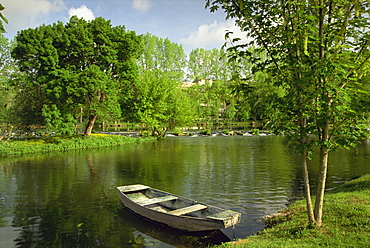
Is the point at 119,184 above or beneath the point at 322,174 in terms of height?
beneath

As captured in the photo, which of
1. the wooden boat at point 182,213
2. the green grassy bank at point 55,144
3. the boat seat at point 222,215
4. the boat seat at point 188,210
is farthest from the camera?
the green grassy bank at point 55,144

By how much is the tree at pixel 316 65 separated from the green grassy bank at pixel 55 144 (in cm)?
3161

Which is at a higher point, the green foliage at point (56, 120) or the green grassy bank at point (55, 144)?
the green foliage at point (56, 120)

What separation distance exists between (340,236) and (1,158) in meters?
31.5

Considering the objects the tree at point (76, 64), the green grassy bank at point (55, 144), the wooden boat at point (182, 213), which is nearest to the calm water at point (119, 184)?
the wooden boat at point (182, 213)

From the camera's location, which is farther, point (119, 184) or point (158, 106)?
point (158, 106)

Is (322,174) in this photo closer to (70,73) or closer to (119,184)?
(119,184)

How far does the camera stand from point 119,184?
17.7m

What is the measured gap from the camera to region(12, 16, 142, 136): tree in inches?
1308

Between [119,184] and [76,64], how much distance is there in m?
25.4

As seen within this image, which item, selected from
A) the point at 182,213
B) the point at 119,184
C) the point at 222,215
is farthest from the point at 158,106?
the point at 222,215

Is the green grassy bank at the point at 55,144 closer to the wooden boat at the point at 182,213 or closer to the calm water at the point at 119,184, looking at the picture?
the calm water at the point at 119,184

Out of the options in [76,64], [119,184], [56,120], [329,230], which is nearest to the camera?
[329,230]

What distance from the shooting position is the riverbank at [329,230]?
660 centimetres
